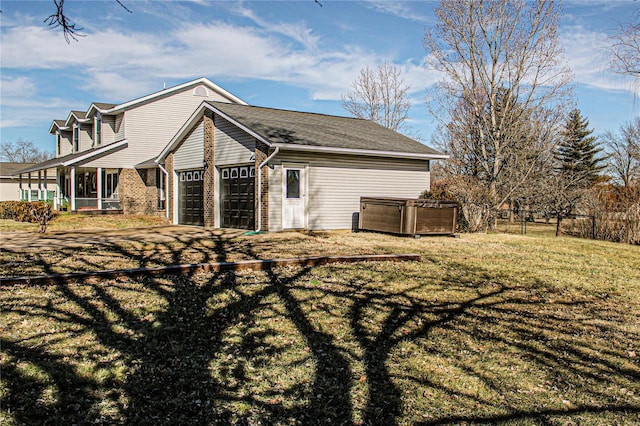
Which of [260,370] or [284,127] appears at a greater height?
[284,127]

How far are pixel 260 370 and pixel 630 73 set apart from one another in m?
11.3

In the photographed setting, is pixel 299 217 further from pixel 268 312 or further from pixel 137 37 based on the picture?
pixel 268 312

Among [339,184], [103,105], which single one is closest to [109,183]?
[103,105]

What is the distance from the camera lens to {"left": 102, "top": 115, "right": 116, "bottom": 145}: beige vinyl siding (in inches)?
1009

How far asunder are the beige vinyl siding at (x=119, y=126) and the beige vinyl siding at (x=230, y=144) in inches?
395

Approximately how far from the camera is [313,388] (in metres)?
4.12

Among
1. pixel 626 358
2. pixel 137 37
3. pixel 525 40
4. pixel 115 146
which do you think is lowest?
pixel 626 358

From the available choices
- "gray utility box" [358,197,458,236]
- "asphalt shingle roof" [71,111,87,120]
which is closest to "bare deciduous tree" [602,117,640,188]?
"gray utility box" [358,197,458,236]

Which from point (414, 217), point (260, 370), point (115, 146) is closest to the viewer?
point (260, 370)

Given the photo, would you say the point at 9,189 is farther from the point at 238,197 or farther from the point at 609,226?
the point at 609,226

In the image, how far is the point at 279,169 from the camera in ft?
49.8

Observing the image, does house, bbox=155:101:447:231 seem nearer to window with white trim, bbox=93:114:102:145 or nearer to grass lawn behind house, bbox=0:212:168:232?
grass lawn behind house, bbox=0:212:168:232

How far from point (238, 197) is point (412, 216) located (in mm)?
6028

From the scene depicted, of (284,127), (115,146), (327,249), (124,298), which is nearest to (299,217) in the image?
(284,127)
